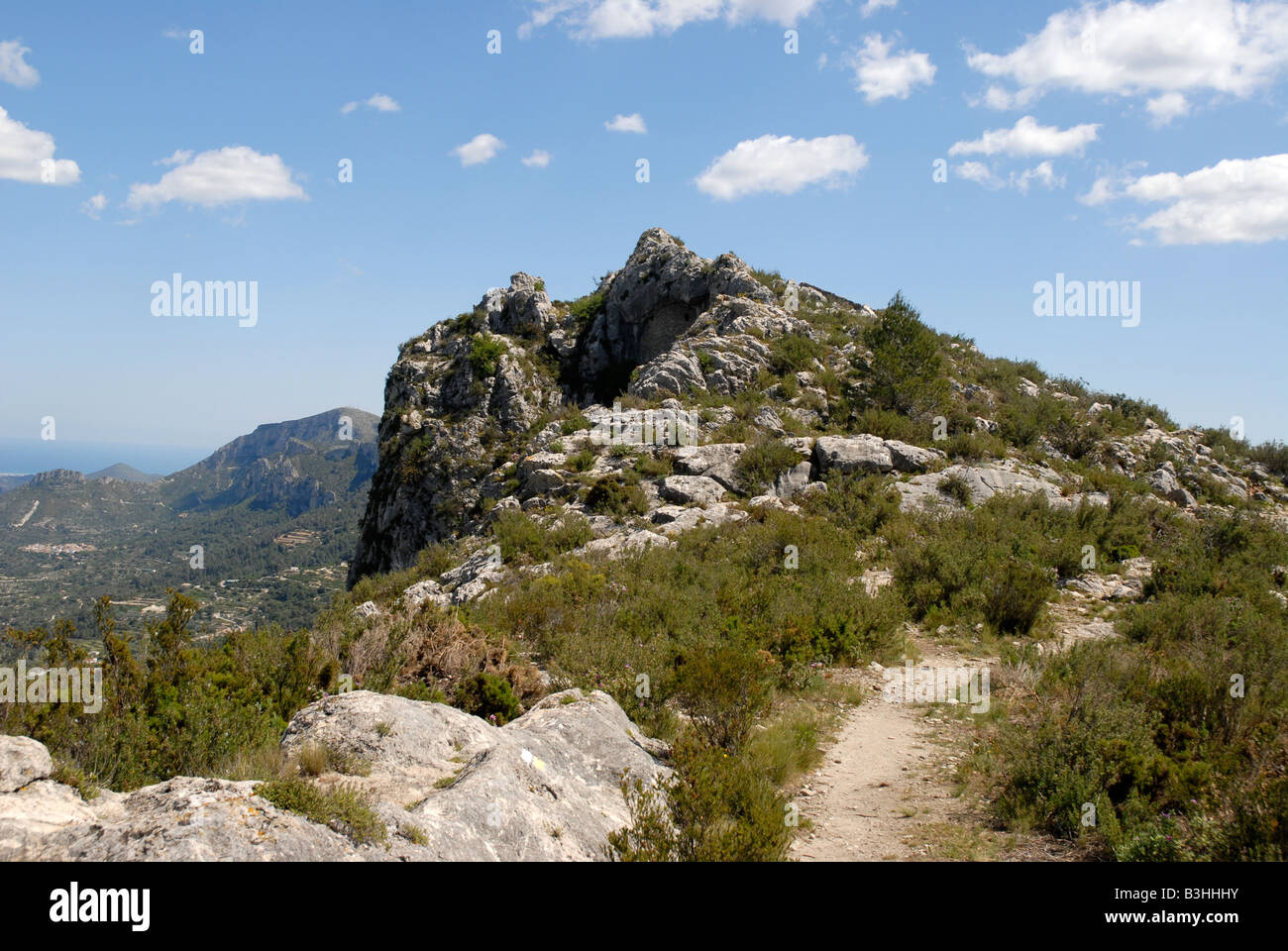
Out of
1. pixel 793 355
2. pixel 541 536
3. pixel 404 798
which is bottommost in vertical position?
pixel 404 798

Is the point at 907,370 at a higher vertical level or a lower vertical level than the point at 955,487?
higher

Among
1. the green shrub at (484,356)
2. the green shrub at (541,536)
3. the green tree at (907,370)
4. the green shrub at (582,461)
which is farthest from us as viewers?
the green shrub at (484,356)

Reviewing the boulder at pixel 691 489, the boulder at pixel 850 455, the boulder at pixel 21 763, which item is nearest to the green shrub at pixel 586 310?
the boulder at pixel 691 489

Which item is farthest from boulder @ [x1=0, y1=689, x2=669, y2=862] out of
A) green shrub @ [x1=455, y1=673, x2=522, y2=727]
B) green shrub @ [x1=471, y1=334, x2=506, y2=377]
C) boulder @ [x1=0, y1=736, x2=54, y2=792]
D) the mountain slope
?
green shrub @ [x1=471, y1=334, x2=506, y2=377]

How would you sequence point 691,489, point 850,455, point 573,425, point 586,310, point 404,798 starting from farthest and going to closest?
point 586,310
point 573,425
point 850,455
point 691,489
point 404,798

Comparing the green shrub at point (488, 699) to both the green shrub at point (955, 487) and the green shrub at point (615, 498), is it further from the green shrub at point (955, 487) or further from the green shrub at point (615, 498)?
the green shrub at point (955, 487)

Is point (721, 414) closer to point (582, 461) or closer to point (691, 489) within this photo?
point (691, 489)

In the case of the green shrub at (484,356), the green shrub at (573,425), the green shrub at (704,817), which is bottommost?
the green shrub at (704,817)

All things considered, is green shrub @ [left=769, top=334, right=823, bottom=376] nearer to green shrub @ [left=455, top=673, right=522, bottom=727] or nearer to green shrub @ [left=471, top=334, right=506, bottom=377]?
green shrub @ [left=471, top=334, right=506, bottom=377]

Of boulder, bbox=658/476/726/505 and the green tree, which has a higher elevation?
the green tree

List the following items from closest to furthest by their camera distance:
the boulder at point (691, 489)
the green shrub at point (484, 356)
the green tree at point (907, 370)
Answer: the boulder at point (691, 489)
the green tree at point (907, 370)
the green shrub at point (484, 356)

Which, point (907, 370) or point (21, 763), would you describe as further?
point (907, 370)

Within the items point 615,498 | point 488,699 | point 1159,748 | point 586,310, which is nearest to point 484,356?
point 586,310
